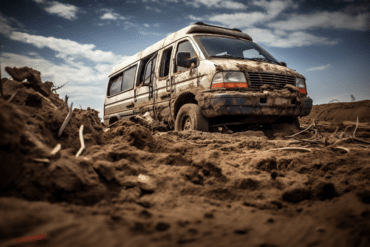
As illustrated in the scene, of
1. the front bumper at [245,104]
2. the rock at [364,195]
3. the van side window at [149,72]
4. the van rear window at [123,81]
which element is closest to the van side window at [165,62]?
the van side window at [149,72]

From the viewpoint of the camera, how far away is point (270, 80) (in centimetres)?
454

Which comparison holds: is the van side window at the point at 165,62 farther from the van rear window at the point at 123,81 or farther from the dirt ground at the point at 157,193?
the dirt ground at the point at 157,193

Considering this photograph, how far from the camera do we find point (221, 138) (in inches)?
154

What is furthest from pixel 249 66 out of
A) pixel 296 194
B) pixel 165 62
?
pixel 296 194

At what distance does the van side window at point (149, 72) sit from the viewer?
A: 5.82 meters

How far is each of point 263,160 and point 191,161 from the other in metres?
0.79

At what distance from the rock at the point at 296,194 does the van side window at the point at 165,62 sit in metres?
4.05

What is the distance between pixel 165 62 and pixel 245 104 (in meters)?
2.29

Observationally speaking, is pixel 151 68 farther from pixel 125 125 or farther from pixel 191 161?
pixel 191 161

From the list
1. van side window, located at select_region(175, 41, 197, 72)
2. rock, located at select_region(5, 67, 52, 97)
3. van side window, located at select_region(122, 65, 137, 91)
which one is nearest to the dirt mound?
rock, located at select_region(5, 67, 52, 97)

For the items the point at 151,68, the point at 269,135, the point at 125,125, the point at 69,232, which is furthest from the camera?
the point at 151,68

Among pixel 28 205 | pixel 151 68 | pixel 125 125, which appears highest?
pixel 151 68

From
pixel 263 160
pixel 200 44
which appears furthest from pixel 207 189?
pixel 200 44

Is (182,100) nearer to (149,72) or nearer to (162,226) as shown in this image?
(149,72)
